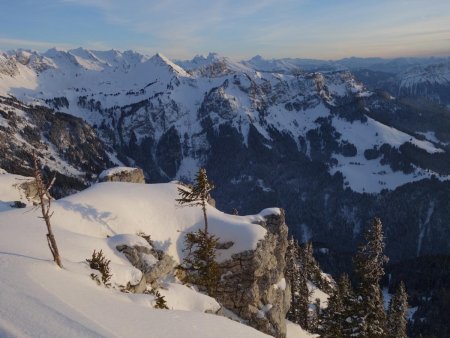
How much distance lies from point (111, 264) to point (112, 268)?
0.81 m

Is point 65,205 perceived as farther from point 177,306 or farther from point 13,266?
point 13,266

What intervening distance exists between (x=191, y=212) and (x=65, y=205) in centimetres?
1589

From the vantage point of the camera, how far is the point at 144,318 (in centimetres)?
1981

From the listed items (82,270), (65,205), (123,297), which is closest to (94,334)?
(123,297)

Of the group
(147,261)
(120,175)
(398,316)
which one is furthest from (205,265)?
(398,316)

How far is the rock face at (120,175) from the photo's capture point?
2630 inches

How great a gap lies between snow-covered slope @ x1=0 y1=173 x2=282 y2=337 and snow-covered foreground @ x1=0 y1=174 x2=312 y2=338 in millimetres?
55

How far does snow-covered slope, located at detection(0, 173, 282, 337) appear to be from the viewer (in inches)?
672

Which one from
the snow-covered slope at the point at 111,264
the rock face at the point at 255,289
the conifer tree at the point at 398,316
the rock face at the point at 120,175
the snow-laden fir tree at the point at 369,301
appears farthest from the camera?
the conifer tree at the point at 398,316

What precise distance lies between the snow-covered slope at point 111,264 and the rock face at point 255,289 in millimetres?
1536

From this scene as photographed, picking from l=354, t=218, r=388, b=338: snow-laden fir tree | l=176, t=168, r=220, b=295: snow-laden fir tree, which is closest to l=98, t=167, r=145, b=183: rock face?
l=176, t=168, r=220, b=295: snow-laden fir tree

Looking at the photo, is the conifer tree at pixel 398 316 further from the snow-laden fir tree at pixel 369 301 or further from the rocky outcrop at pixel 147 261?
the rocky outcrop at pixel 147 261

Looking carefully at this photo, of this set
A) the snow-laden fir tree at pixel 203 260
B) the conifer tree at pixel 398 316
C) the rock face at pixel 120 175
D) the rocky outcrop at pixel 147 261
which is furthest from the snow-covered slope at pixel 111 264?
the conifer tree at pixel 398 316

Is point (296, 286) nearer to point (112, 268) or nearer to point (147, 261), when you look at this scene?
point (147, 261)
